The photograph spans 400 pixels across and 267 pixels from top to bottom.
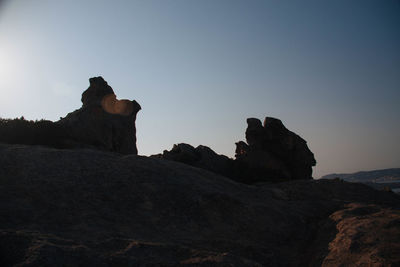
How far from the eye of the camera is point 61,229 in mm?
8250

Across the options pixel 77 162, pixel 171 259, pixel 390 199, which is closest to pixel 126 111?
pixel 77 162

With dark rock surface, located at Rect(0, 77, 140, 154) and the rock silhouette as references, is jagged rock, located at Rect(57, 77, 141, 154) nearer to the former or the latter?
dark rock surface, located at Rect(0, 77, 140, 154)

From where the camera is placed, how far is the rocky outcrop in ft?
102

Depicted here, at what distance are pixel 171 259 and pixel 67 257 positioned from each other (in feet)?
7.06

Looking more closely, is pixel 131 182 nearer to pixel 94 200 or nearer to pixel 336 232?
pixel 94 200

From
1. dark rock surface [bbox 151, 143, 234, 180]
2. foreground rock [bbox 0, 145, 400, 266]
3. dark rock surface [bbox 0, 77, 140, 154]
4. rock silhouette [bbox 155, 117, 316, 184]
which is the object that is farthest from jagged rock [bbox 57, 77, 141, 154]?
foreground rock [bbox 0, 145, 400, 266]

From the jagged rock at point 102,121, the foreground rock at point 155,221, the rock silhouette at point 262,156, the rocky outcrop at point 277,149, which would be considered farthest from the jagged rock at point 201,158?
the foreground rock at point 155,221

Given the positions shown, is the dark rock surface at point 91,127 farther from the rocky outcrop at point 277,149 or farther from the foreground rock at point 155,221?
the rocky outcrop at point 277,149

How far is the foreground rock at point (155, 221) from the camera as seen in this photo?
7066 millimetres

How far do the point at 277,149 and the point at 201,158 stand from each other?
25.4 ft

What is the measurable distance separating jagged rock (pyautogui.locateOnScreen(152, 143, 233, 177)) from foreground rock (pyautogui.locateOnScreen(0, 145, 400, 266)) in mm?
14224

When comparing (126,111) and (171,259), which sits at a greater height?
(126,111)

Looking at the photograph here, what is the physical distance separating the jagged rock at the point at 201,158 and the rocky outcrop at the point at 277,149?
145 centimetres

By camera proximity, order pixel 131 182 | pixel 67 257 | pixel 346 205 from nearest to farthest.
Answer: pixel 67 257
pixel 131 182
pixel 346 205
